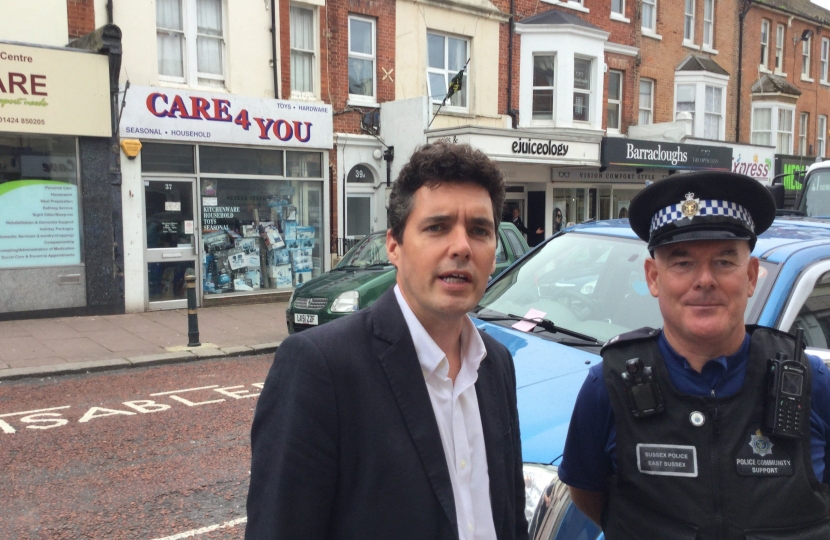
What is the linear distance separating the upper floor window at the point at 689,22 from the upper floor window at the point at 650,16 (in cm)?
182

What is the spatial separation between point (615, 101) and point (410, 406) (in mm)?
22267

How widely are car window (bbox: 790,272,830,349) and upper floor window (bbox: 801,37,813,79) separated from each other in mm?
30866

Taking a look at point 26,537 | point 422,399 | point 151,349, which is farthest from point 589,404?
point 151,349

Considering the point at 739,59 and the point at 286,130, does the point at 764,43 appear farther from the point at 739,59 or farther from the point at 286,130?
the point at 286,130

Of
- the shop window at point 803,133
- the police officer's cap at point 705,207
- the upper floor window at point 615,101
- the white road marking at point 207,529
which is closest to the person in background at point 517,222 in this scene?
the upper floor window at point 615,101

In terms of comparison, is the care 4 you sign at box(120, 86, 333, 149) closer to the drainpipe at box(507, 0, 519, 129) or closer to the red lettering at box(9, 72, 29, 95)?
the red lettering at box(9, 72, 29, 95)

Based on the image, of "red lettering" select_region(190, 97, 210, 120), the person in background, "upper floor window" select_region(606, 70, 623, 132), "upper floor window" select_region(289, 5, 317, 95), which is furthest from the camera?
"upper floor window" select_region(606, 70, 623, 132)

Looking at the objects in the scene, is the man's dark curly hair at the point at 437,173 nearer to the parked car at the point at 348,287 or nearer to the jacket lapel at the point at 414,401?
the jacket lapel at the point at 414,401

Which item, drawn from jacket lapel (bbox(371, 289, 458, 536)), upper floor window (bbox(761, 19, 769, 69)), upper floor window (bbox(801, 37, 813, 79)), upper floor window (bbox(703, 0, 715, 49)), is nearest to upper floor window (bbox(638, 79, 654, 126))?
upper floor window (bbox(703, 0, 715, 49))

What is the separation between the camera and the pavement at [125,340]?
9.53 meters

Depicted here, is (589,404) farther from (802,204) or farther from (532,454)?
(802,204)

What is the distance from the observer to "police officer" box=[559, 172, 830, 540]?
1.89 meters

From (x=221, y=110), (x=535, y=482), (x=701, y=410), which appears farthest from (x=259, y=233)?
(x=701, y=410)

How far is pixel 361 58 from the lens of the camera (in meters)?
16.4
